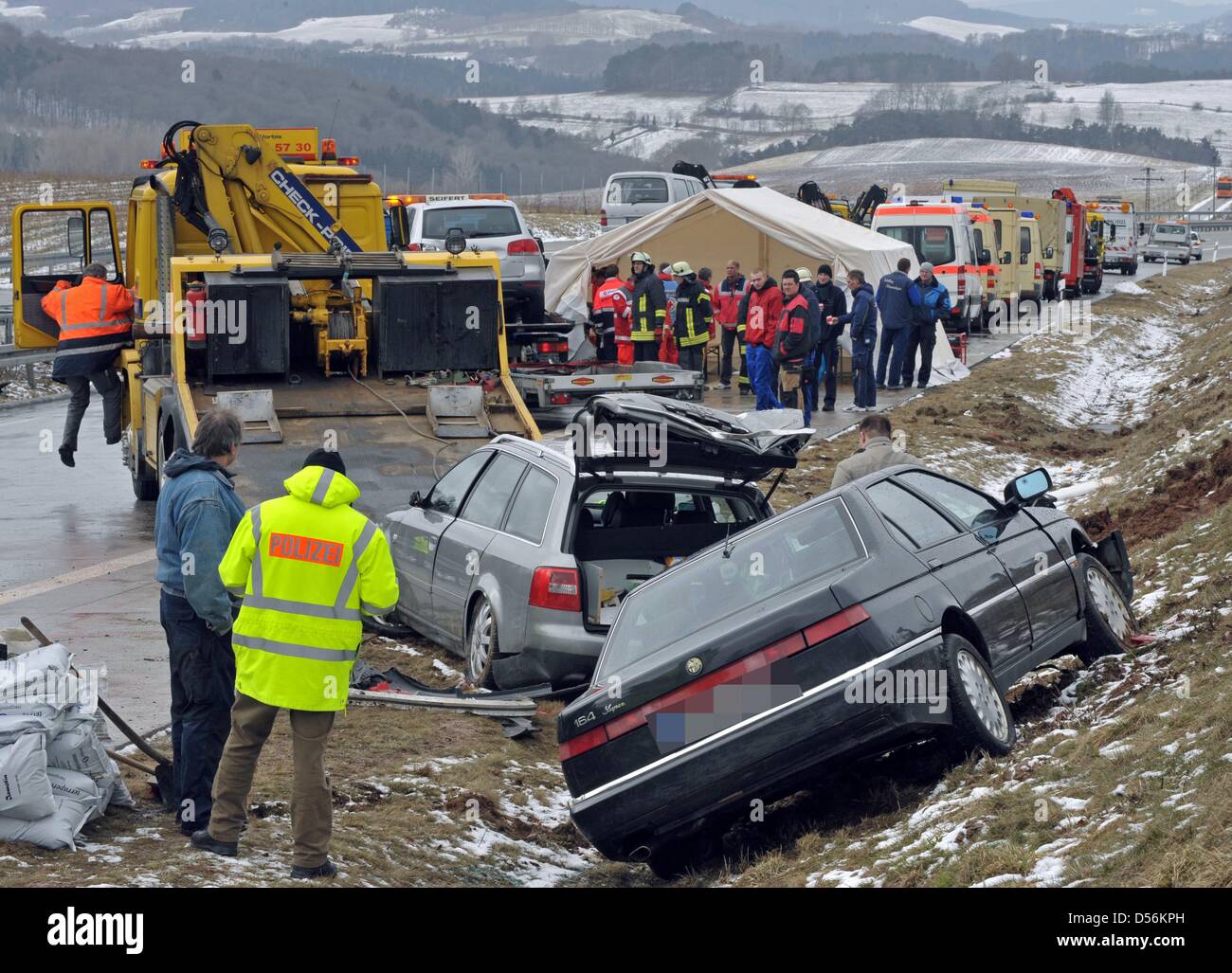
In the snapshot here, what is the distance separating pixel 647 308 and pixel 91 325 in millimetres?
6846

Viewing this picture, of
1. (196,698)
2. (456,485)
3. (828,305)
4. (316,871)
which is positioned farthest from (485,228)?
(316,871)

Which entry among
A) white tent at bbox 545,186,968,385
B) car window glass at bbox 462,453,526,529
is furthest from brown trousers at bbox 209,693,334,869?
white tent at bbox 545,186,968,385

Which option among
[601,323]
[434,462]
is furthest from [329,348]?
[601,323]

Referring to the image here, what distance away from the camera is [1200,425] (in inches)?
703

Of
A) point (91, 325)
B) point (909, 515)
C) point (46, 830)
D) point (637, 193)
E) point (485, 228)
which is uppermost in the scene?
point (637, 193)

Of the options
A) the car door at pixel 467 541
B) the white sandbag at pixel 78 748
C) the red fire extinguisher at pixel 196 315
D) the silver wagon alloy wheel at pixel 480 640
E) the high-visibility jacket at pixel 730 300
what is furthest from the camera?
the high-visibility jacket at pixel 730 300

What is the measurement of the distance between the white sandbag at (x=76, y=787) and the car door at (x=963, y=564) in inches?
138

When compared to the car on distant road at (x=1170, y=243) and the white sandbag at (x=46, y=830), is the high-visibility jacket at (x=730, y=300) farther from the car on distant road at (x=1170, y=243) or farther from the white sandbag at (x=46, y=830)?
the car on distant road at (x=1170, y=243)

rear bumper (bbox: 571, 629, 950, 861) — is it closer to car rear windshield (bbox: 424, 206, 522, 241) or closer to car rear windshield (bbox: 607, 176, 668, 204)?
car rear windshield (bbox: 424, 206, 522, 241)

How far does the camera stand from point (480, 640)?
9664 millimetres

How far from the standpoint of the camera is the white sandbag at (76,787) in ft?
21.6

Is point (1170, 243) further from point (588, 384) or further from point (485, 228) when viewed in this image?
point (588, 384)

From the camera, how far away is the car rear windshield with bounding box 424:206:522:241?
24688 mm

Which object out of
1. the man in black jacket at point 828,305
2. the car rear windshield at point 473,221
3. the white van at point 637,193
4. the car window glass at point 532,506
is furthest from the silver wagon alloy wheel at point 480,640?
the white van at point 637,193
